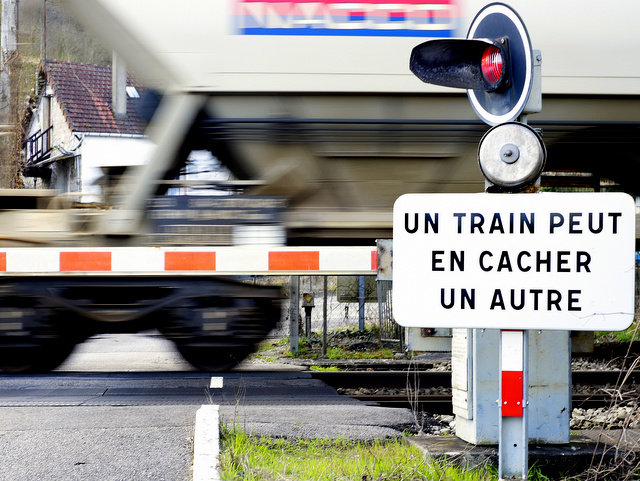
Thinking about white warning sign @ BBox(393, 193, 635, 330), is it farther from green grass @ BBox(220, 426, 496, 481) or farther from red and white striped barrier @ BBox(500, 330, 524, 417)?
green grass @ BBox(220, 426, 496, 481)

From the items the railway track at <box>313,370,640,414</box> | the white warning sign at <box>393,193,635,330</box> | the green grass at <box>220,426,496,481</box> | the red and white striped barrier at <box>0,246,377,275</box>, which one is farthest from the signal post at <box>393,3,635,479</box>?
the railway track at <box>313,370,640,414</box>

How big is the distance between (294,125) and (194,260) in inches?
45.0

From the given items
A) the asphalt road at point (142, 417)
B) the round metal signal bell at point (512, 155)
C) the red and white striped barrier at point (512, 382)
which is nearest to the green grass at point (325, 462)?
the asphalt road at point (142, 417)

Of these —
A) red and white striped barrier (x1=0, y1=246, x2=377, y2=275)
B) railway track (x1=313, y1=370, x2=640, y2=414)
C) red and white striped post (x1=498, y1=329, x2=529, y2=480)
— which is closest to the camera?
red and white striped post (x1=498, y1=329, x2=529, y2=480)

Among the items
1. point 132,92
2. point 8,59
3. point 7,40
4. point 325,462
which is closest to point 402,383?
point 325,462

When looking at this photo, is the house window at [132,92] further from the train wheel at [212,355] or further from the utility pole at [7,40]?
the utility pole at [7,40]

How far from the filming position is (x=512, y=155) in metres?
3.14

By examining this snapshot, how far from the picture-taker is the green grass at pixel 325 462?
12.6ft

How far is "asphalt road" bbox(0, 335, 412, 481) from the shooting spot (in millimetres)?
4168

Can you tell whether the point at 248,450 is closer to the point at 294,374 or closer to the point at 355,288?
the point at 294,374

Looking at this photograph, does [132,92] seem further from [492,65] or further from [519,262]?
[519,262]

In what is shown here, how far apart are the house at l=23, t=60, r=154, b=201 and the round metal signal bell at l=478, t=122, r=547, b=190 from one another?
9.14 ft

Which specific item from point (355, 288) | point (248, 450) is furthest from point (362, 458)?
point (355, 288)

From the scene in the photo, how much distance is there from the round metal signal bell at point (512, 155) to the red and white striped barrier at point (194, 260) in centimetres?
194
